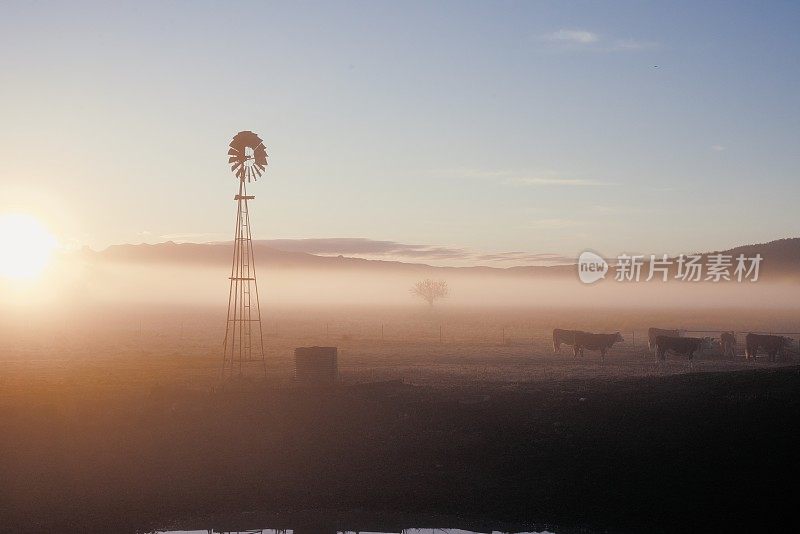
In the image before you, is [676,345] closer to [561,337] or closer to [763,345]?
[763,345]

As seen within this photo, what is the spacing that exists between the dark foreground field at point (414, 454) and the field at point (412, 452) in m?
0.05

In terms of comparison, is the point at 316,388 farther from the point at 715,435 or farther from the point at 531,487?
the point at 715,435

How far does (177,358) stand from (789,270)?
554 feet

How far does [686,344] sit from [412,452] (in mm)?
19988

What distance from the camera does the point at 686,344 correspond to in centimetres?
3228

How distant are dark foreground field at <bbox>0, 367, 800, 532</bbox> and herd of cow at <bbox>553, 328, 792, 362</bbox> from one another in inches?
491

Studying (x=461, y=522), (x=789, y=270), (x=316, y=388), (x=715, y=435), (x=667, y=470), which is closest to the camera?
(x=461, y=522)

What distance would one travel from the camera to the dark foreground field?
539 inches

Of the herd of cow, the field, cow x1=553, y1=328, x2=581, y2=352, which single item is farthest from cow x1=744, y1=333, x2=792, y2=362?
the field

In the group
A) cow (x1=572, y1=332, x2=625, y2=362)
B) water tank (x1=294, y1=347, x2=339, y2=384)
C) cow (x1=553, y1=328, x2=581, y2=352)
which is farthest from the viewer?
cow (x1=553, y1=328, x2=581, y2=352)

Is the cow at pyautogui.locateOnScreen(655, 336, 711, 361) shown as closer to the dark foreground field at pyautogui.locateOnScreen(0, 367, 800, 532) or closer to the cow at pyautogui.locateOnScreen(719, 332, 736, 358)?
the cow at pyautogui.locateOnScreen(719, 332, 736, 358)

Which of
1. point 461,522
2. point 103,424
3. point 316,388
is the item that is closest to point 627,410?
point 461,522

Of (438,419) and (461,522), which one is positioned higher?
(438,419)

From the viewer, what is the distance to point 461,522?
13453 mm
